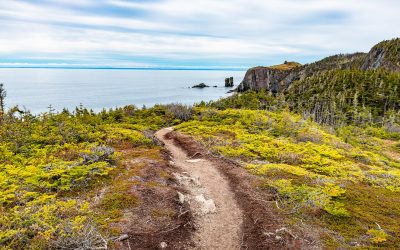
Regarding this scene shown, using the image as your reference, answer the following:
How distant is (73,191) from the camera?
12.5 metres

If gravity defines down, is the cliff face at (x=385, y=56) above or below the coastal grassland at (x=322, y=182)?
above

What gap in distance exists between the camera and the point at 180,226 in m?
10.5

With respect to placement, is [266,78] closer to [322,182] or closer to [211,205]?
[322,182]

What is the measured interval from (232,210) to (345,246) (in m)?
4.44

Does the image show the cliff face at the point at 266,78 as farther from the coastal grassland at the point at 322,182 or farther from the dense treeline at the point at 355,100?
the coastal grassland at the point at 322,182

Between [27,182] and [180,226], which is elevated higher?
[27,182]

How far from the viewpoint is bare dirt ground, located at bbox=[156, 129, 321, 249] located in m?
9.83

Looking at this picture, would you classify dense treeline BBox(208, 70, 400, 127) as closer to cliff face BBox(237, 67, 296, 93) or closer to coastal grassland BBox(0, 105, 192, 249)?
coastal grassland BBox(0, 105, 192, 249)

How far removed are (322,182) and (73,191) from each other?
1170 centimetres

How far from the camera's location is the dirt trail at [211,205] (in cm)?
1014

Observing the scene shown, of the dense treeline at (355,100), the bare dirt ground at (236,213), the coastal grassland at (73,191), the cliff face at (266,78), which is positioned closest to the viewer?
the coastal grassland at (73,191)

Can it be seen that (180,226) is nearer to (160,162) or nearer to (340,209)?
(340,209)

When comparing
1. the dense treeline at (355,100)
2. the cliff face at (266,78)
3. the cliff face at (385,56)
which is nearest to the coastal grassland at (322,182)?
the dense treeline at (355,100)

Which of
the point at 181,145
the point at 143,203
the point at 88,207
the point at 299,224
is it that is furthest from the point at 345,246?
the point at 181,145
